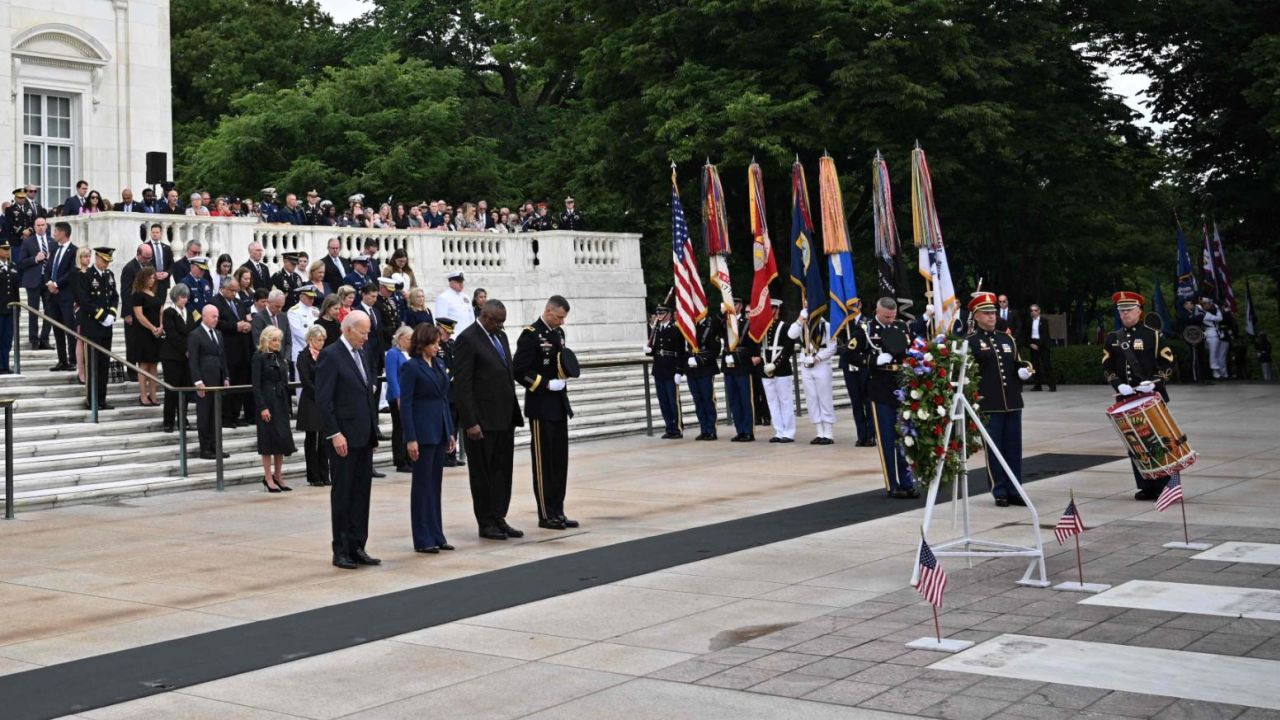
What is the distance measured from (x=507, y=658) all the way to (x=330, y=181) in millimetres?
35283

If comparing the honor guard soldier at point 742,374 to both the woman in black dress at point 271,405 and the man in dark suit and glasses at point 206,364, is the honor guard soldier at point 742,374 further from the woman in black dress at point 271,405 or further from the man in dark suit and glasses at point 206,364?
the man in dark suit and glasses at point 206,364

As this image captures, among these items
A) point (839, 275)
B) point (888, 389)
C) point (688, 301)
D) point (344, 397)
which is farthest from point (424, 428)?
point (688, 301)

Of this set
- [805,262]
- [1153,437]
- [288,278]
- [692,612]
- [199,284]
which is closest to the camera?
[692,612]

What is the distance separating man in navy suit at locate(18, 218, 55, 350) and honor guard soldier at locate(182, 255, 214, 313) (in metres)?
2.62

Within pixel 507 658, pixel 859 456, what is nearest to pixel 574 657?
pixel 507 658

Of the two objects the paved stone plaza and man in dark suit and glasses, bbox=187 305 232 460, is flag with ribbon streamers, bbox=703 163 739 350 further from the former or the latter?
man in dark suit and glasses, bbox=187 305 232 460

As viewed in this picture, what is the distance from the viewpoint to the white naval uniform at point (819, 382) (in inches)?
A: 814

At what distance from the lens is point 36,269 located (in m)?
21.3

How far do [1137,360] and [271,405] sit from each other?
30.6 feet

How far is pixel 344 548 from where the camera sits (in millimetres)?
11305

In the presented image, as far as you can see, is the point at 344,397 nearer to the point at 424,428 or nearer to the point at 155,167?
the point at 424,428

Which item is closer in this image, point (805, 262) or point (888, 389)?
point (888, 389)

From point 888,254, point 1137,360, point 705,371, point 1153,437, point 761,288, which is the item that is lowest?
point 1153,437

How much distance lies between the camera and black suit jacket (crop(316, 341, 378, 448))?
11.3 meters
